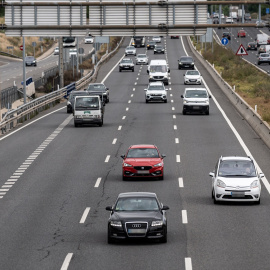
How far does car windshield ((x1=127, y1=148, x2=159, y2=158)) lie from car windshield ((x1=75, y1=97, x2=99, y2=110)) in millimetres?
17792

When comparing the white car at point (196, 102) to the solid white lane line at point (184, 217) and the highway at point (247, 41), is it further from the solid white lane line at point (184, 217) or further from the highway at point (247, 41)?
the highway at point (247, 41)

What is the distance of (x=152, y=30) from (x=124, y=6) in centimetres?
206

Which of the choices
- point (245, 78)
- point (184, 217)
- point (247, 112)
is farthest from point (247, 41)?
point (184, 217)

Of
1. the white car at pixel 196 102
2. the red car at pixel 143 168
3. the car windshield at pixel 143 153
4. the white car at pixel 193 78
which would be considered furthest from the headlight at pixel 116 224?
the white car at pixel 193 78

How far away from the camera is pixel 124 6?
4822 cm

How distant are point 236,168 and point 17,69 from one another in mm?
95784

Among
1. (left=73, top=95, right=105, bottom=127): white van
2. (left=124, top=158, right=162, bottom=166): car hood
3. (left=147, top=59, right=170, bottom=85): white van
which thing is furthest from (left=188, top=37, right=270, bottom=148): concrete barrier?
(left=124, top=158, right=162, bottom=166): car hood

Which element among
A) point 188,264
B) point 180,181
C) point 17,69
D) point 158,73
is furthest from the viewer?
point 17,69

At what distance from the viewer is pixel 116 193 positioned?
30656mm

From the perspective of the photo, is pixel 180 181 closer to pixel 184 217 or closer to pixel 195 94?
pixel 184 217

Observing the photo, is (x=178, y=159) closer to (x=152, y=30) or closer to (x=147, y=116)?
(x=152, y=30)

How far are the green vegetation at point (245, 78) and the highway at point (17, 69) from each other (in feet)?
71.7

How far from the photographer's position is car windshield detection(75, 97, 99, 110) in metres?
52.0

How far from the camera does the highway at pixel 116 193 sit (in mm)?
20531
